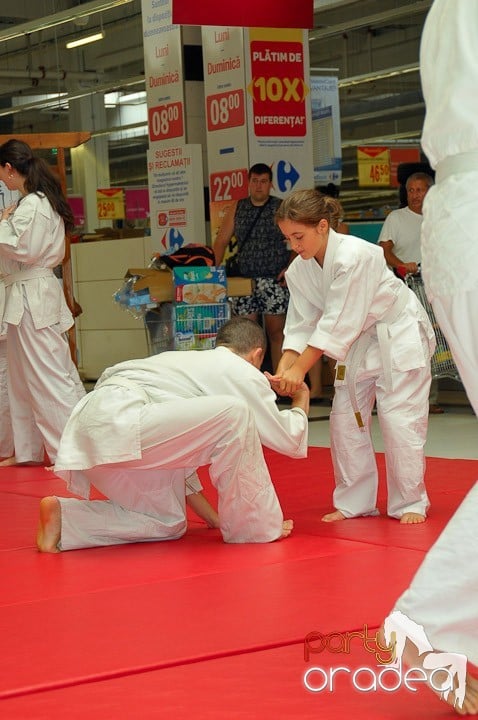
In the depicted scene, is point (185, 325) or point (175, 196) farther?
point (175, 196)

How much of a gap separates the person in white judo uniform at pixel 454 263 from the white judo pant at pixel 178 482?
1773 mm

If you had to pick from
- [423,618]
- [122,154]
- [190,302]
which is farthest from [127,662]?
[122,154]

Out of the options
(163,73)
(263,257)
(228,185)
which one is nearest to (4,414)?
(263,257)

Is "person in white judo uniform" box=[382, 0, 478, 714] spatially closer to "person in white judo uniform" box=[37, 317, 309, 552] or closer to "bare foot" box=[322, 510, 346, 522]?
"person in white judo uniform" box=[37, 317, 309, 552]

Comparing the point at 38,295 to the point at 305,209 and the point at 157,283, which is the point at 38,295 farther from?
the point at 305,209

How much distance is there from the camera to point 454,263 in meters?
2.07

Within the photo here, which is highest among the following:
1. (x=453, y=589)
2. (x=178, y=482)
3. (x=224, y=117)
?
(x=224, y=117)

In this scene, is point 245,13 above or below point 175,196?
above

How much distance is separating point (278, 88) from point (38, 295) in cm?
398

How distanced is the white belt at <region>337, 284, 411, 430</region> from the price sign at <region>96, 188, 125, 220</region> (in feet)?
53.3

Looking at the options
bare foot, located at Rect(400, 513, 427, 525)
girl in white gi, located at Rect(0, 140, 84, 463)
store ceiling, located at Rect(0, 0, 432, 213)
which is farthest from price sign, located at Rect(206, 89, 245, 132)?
bare foot, located at Rect(400, 513, 427, 525)

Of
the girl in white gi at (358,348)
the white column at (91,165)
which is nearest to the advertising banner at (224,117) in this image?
the girl in white gi at (358,348)

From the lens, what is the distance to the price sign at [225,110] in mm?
9180

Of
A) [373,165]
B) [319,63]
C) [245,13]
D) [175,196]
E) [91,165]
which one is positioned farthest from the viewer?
[91,165]
